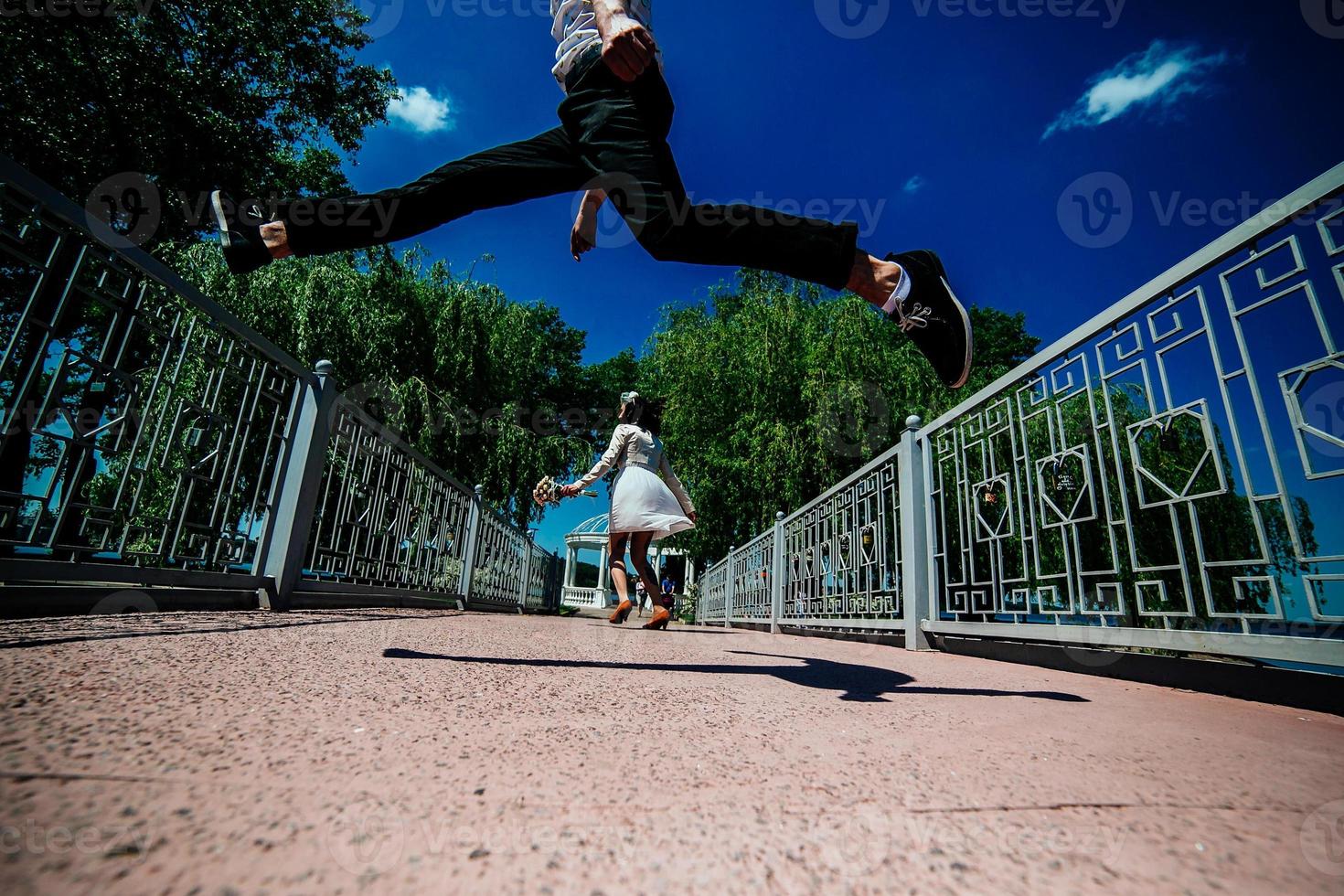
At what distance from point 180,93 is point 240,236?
11.5 metres

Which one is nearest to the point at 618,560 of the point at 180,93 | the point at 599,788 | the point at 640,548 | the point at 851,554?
the point at 640,548

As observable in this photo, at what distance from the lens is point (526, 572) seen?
11.7 meters

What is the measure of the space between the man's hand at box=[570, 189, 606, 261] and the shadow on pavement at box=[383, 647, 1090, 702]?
1730 millimetres

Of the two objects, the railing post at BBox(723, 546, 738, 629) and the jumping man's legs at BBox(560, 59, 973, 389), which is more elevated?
the jumping man's legs at BBox(560, 59, 973, 389)

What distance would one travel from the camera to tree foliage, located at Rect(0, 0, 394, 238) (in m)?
8.70

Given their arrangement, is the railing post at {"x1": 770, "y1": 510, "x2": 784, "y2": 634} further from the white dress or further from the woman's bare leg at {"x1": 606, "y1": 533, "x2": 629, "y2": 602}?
the woman's bare leg at {"x1": 606, "y1": 533, "x2": 629, "y2": 602}

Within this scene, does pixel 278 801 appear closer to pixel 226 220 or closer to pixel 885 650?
pixel 226 220

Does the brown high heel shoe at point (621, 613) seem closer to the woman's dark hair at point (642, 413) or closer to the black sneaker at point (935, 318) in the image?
the woman's dark hair at point (642, 413)

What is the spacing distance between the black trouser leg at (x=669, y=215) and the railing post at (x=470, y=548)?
6.27 m

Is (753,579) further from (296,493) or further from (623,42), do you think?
(623,42)

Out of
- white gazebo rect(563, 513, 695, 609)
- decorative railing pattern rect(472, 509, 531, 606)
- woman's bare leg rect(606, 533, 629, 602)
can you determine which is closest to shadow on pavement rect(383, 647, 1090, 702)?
woman's bare leg rect(606, 533, 629, 602)

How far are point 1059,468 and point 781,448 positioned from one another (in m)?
9.30

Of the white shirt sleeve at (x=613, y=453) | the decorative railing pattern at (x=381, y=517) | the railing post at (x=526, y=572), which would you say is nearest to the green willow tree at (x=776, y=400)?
the railing post at (x=526, y=572)

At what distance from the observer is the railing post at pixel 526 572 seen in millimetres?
11195
